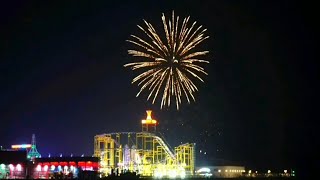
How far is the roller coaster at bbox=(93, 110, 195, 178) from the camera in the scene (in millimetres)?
99938

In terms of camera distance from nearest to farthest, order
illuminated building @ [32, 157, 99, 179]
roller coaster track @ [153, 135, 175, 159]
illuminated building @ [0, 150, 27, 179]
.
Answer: illuminated building @ [0, 150, 27, 179]
illuminated building @ [32, 157, 99, 179]
roller coaster track @ [153, 135, 175, 159]

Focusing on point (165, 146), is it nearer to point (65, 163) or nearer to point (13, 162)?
point (65, 163)

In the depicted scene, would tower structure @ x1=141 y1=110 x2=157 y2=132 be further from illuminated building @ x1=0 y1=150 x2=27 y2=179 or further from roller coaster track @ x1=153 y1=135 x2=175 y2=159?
illuminated building @ x1=0 y1=150 x2=27 y2=179

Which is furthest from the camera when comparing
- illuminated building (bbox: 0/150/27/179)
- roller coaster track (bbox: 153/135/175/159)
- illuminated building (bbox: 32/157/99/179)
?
roller coaster track (bbox: 153/135/175/159)

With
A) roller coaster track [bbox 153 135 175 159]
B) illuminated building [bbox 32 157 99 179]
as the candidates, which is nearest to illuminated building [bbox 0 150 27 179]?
illuminated building [bbox 32 157 99 179]

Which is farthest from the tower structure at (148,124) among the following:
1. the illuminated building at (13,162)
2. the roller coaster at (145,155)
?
the illuminated building at (13,162)

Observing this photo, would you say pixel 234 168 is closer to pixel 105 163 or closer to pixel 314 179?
pixel 105 163

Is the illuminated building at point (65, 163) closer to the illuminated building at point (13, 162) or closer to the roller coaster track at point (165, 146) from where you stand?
the roller coaster track at point (165, 146)

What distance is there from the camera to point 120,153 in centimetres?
10312

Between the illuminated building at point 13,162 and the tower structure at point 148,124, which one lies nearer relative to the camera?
the illuminated building at point 13,162

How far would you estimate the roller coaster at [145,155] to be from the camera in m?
99.9

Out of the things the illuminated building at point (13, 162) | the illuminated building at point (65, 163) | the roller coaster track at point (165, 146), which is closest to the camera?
the illuminated building at point (13, 162)

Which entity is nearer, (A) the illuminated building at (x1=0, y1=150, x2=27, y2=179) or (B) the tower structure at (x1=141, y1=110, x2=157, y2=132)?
(A) the illuminated building at (x1=0, y1=150, x2=27, y2=179)

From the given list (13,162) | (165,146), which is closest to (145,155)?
(165,146)
